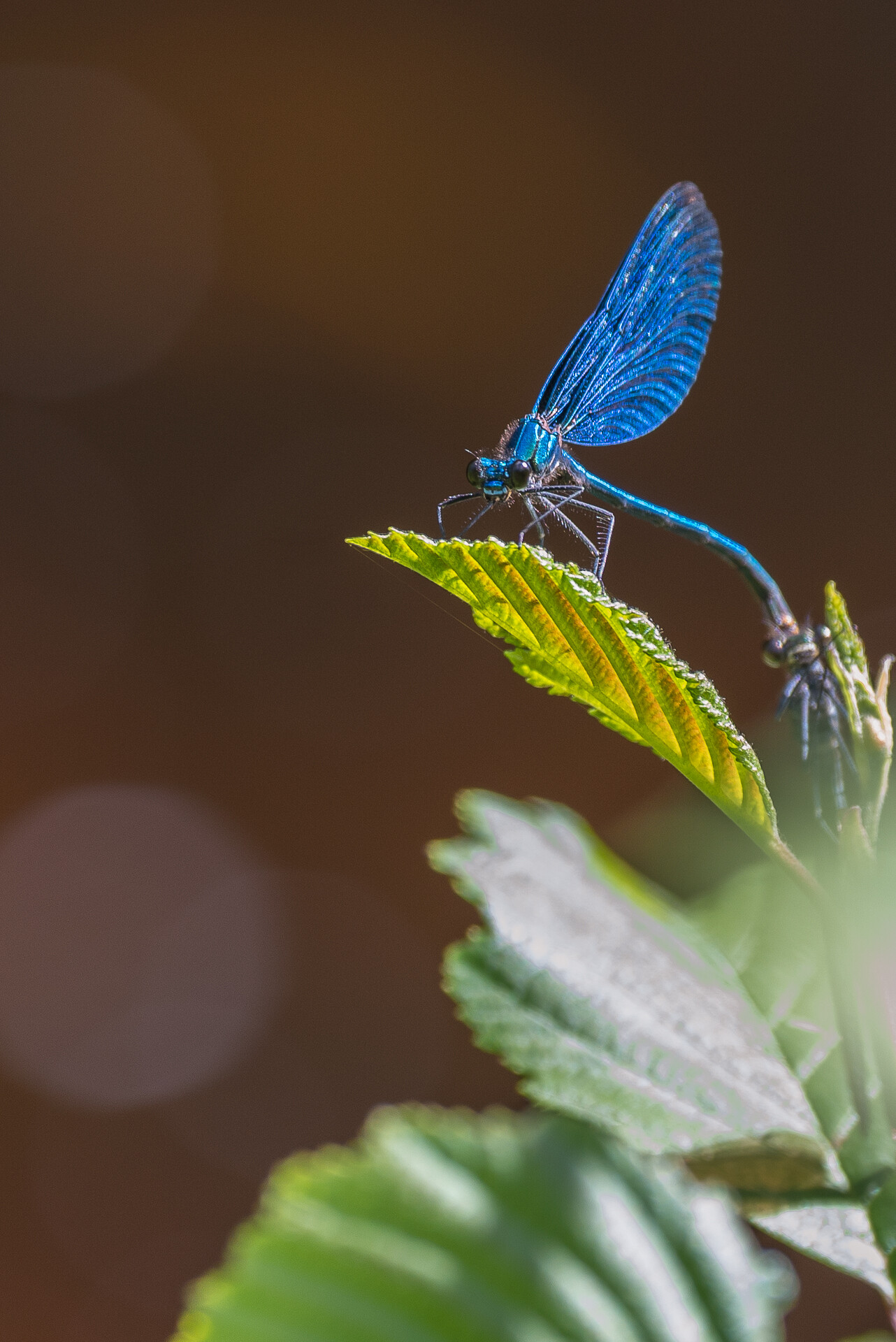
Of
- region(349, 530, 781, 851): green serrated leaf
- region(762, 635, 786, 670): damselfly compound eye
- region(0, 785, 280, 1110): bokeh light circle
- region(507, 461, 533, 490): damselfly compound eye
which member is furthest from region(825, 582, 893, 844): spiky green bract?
region(0, 785, 280, 1110): bokeh light circle

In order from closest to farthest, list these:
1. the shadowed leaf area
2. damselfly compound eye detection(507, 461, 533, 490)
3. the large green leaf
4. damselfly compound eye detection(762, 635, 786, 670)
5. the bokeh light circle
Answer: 1. the large green leaf
2. the shadowed leaf area
3. damselfly compound eye detection(762, 635, 786, 670)
4. damselfly compound eye detection(507, 461, 533, 490)
5. the bokeh light circle

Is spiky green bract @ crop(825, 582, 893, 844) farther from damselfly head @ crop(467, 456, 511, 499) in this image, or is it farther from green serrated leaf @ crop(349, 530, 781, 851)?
damselfly head @ crop(467, 456, 511, 499)

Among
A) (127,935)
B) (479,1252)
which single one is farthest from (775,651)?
(127,935)

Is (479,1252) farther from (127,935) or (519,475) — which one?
(127,935)

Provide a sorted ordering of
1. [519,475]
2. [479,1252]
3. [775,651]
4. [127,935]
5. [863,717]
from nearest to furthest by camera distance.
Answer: [479,1252] < [863,717] < [775,651] < [519,475] < [127,935]

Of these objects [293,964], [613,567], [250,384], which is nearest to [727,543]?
[613,567]
